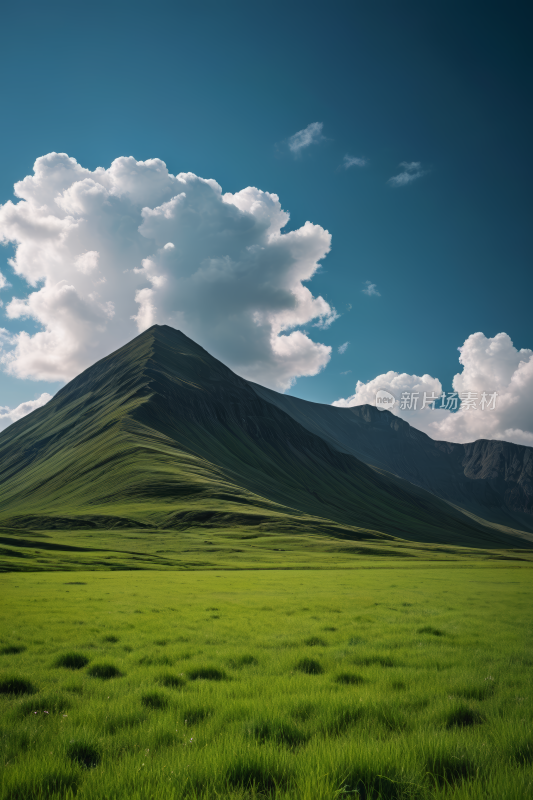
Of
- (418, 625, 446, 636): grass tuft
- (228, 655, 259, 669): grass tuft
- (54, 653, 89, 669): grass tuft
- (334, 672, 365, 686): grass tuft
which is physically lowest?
(418, 625, 446, 636): grass tuft

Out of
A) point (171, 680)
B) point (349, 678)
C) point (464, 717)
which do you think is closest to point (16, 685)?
point (171, 680)

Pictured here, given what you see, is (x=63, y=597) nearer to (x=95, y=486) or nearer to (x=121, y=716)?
(x=121, y=716)

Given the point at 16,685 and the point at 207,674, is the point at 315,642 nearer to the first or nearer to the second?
the point at 207,674

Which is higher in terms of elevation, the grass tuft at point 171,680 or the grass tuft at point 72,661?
the grass tuft at point 171,680

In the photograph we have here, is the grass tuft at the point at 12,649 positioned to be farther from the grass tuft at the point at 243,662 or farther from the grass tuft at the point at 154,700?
the grass tuft at the point at 154,700

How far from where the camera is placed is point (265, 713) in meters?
6.70

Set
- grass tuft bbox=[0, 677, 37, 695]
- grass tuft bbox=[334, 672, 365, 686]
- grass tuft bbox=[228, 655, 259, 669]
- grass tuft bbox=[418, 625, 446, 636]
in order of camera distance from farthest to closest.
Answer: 1. grass tuft bbox=[418, 625, 446, 636]
2. grass tuft bbox=[228, 655, 259, 669]
3. grass tuft bbox=[334, 672, 365, 686]
4. grass tuft bbox=[0, 677, 37, 695]

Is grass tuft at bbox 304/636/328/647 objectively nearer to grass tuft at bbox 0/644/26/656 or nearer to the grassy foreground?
the grassy foreground

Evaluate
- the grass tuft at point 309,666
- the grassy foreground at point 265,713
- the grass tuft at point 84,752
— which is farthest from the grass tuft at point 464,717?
the grass tuft at point 84,752

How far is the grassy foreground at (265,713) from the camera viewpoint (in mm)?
4715

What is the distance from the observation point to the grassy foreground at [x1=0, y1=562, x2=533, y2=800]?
4.71 metres

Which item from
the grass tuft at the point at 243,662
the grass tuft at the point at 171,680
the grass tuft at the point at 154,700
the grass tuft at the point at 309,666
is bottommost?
Result: the grass tuft at the point at 243,662

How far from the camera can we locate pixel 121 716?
6.80m

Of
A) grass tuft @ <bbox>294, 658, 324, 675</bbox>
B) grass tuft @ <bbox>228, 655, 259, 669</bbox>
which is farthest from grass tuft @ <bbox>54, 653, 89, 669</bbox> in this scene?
grass tuft @ <bbox>294, 658, 324, 675</bbox>
